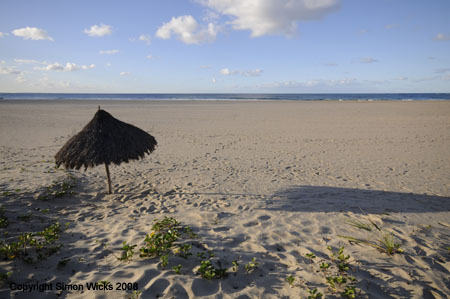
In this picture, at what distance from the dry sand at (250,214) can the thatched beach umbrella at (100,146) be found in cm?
Result: 105

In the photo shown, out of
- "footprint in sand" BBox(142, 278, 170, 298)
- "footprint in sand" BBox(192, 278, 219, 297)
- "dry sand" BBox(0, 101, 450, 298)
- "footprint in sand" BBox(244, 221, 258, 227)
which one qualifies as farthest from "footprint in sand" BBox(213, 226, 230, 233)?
"footprint in sand" BBox(142, 278, 170, 298)

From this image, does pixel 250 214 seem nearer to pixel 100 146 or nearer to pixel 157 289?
pixel 157 289

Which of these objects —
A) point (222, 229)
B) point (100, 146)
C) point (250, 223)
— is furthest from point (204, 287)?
point (100, 146)

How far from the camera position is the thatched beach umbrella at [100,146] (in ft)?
18.7

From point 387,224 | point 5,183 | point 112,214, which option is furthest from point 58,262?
point 387,224

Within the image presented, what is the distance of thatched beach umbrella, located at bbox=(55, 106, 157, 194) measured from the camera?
18.7ft

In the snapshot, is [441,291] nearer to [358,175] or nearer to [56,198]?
[358,175]

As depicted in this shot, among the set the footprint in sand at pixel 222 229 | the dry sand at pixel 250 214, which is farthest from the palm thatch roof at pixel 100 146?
the footprint in sand at pixel 222 229

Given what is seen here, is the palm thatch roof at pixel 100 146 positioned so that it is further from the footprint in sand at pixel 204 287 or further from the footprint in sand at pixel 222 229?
the footprint in sand at pixel 204 287

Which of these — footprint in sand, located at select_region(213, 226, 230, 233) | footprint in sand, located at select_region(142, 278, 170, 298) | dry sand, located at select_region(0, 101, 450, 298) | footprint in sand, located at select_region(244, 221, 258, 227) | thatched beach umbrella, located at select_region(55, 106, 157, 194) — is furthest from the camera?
thatched beach umbrella, located at select_region(55, 106, 157, 194)

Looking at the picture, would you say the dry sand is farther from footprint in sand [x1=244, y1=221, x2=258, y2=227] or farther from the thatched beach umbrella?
the thatched beach umbrella

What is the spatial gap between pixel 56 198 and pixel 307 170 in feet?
24.3

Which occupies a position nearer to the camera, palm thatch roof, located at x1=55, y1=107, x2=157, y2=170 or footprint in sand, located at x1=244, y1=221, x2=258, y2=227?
footprint in sand, located at x1=244, y1=221, x2=258, y2=227

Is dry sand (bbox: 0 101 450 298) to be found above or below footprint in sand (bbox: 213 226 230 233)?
above
